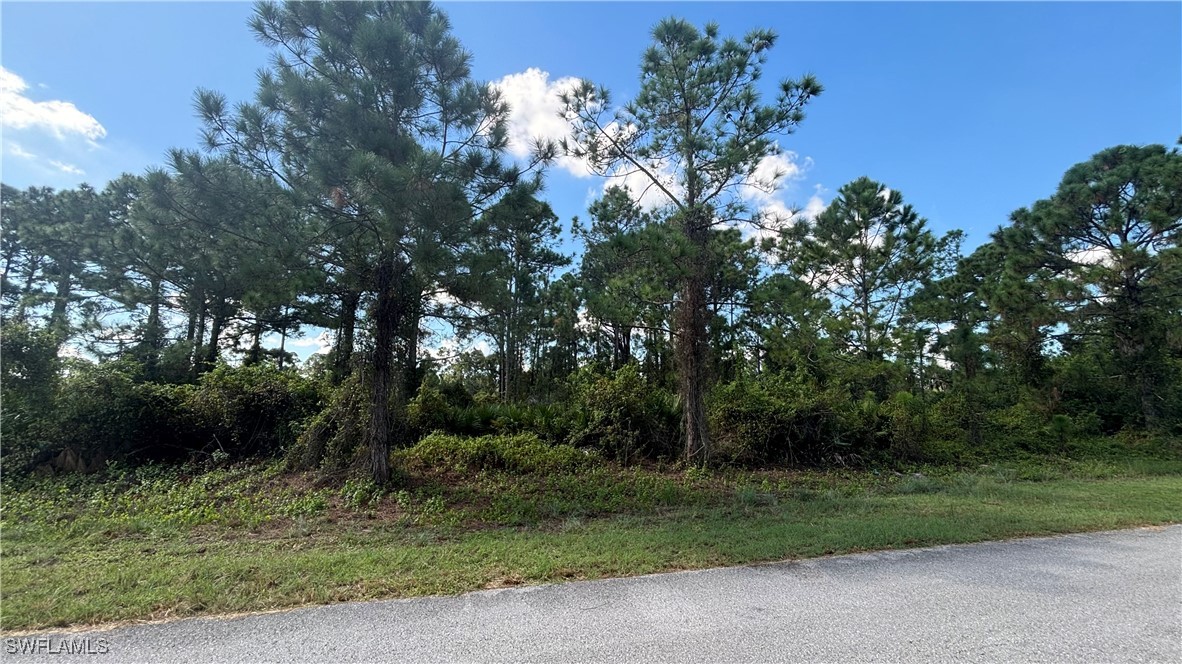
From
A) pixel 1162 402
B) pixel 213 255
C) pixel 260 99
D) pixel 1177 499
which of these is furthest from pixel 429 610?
pixel 1162 402

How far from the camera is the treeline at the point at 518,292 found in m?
6.62

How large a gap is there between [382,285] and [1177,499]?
1277cm

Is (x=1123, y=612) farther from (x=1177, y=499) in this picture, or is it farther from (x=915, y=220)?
(x=915, y=220)

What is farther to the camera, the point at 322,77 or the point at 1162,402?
the point at 1162,402

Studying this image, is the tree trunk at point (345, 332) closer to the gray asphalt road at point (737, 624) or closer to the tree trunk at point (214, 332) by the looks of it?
the gray asphalt road at point (737, 624)

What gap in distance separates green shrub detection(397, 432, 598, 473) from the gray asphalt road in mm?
5581

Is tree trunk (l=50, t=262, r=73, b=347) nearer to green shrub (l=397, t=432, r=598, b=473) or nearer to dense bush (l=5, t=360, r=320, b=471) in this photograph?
dense bush (l=5, t=360, r=320, b=471)

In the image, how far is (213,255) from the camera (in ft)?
22.3

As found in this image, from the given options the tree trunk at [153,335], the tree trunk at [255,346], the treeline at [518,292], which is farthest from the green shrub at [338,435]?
the tree trunk at [255,346]

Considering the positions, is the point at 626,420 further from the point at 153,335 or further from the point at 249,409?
the point at 153,335

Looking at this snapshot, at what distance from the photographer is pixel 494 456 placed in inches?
381

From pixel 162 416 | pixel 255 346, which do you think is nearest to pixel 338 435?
pixel 162 416

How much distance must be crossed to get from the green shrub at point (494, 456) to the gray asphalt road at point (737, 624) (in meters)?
5.58

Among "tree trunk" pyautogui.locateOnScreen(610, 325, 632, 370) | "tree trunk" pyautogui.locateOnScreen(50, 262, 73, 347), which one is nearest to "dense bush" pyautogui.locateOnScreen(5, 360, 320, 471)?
"tree trunk" pyautogui.locateOnScreen(50, 262, 73, 347)
